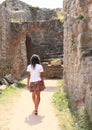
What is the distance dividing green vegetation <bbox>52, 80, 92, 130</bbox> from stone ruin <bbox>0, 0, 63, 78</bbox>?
6.73m

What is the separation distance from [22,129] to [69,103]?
6.73ft

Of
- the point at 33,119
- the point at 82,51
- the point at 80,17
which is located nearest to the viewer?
the point at 82,51

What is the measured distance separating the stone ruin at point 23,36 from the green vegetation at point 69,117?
6.73 m

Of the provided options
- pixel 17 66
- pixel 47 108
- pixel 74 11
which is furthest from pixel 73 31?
pixel 17 66

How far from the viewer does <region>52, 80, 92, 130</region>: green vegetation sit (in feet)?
17.3

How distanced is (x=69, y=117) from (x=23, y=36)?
34.8ft

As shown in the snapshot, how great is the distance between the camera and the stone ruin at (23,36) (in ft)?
50.7

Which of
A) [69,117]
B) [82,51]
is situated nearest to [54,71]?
[69,117]

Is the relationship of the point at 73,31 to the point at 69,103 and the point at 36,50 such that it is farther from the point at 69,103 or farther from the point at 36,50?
the point at 36,50

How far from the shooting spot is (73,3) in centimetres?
725

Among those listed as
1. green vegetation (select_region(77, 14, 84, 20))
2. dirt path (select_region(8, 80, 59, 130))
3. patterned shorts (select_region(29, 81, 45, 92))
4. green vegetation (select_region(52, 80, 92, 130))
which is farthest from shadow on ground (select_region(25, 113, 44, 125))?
green vegetation (select_region(77, 14, 84, 20))

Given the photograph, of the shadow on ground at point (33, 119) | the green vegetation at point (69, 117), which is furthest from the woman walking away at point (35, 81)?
the green vegetation at point (69, 117)

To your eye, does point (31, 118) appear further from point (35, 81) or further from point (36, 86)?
point (35, 81)

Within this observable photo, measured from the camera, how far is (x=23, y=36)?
16641mm
